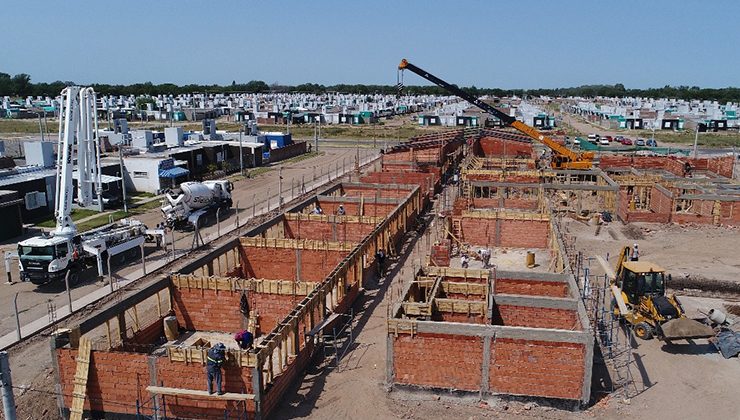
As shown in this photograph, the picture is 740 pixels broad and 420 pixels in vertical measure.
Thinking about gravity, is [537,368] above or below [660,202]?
below

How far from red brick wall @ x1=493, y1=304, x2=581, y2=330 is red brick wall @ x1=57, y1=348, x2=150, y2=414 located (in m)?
9.90

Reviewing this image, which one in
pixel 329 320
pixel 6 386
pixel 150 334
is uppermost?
pixel 6 386

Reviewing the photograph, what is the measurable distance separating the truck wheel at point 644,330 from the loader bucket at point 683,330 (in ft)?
3.24

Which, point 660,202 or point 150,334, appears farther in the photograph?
point 660,202

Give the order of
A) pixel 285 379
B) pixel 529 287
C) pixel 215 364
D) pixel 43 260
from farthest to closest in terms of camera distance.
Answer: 1. pixel 43 260
2. pixel 529 287
3. pixel 285 379
4. pixel 215 364

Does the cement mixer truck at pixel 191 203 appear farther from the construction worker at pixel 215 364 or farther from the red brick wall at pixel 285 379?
the construction worker at pixel 215 364

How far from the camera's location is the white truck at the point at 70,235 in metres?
22.4

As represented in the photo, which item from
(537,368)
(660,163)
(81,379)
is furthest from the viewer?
(660,163)

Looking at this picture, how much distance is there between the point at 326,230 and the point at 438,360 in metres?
14.5

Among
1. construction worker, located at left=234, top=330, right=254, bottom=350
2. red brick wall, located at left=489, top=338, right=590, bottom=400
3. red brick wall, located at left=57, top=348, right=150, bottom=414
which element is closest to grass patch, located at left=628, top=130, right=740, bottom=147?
red brick wall, located at left=489, top=338, right=590, bottom=400

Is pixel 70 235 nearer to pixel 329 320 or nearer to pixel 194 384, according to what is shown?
pixel 329 320

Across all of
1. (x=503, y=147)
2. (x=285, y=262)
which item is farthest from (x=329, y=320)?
(x=503, y=147)

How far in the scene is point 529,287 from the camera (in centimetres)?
1902

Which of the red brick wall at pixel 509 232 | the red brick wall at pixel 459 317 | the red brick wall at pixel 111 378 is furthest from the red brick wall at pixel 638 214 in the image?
the red brick wall at pixel 111 378
